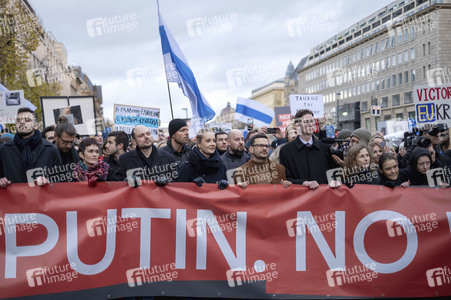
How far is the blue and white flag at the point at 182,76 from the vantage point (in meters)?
8.17

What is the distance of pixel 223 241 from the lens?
14.7 ft

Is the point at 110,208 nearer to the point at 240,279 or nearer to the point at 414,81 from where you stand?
the point at 240,279

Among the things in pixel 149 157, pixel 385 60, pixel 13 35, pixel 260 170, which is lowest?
pixel 260 170

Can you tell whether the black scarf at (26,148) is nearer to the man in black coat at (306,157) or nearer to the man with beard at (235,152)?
the man with beard at (235,152)

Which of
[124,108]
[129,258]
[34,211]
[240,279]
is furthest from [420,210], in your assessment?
[124,108]

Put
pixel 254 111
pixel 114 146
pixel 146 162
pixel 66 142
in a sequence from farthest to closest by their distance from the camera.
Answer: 1. pixel 254 111
2. pixel 114 146
3. pixel 146 162
4. pixel 66 142

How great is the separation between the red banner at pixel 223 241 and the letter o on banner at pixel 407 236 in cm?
1

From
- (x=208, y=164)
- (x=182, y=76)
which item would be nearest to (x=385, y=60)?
(x=182, y=76)

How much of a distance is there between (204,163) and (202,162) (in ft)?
0.09

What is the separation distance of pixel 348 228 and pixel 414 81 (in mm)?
60449

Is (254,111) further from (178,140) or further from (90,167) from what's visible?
(90,167)

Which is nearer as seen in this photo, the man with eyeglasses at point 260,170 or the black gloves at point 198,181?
the black gloves at point 198,181

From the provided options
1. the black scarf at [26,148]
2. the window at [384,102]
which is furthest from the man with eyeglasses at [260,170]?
the window at [384,102]

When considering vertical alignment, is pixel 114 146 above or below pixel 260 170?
above
